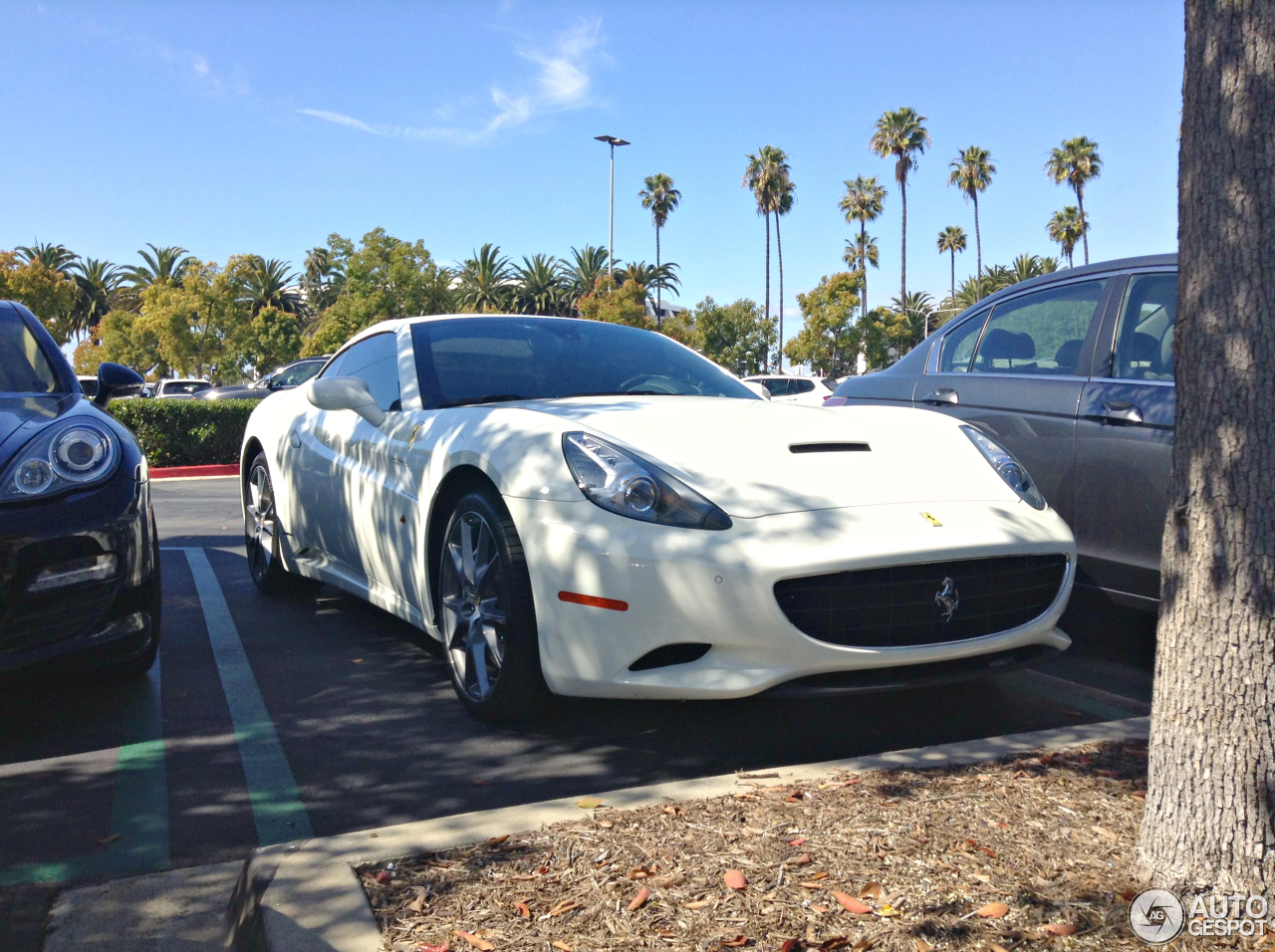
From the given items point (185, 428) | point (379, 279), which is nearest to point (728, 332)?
point (379, 279)

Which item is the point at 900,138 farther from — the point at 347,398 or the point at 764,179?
the point at 347,398

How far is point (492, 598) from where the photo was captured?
345cm

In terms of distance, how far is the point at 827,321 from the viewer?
45.1 m

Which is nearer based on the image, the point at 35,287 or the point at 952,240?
the point at 35,287

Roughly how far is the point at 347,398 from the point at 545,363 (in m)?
0.82

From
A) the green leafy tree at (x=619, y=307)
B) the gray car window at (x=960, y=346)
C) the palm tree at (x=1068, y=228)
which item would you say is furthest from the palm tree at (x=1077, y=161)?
the gray car window at (x=960, y=346)

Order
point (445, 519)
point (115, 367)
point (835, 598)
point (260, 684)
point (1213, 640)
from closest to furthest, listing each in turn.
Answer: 1. point (1213, 640)
2. point (835, 598)
3. point (445, 519)
4. point (260, 684)
5. point (115, 367)

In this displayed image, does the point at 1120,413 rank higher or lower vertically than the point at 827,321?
lower

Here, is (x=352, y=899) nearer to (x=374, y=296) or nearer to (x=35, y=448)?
(x=35, y=448)

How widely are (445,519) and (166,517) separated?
24.1 ft

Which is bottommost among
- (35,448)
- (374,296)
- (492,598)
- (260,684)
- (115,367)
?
(260,684)

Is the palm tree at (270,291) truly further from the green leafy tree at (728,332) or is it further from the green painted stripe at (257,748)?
the green painted stripe at (257,748)

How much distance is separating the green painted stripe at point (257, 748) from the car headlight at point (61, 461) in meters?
0.99

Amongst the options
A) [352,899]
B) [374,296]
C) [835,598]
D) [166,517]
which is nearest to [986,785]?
[835,598]
